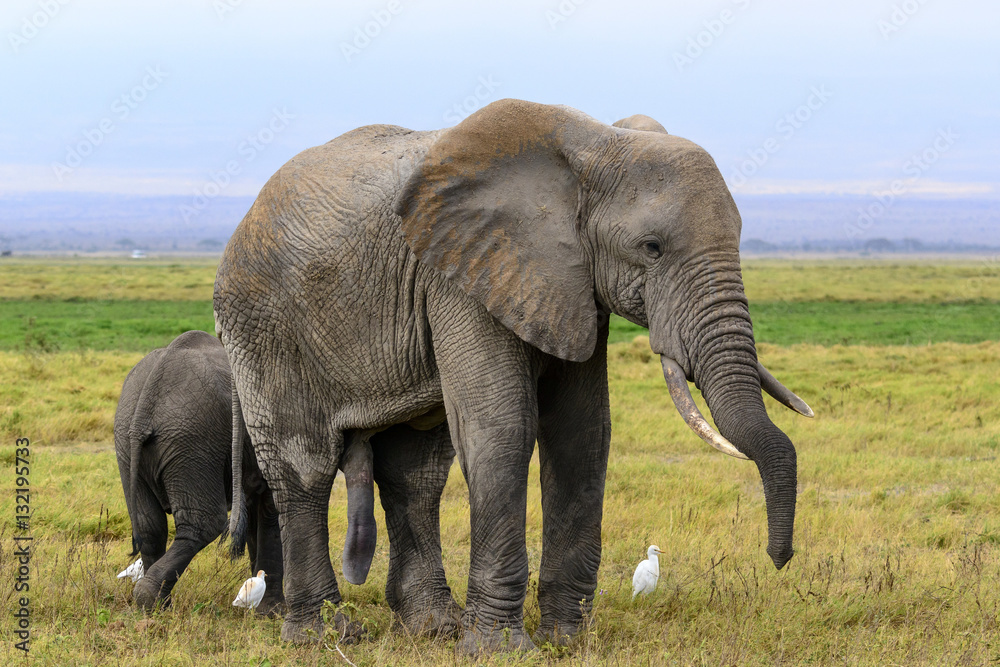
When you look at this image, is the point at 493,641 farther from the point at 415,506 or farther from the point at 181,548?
the point at 181,548

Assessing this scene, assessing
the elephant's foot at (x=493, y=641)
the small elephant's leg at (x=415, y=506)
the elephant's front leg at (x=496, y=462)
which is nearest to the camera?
the elephant's front leg at (x=496, y=462)

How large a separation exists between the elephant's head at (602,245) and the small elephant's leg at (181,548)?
2.54 metres

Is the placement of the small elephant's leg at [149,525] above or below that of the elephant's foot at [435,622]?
above

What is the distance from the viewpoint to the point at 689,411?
→ 4348 millimetres

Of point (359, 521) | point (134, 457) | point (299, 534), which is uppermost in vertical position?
point (134, 457)

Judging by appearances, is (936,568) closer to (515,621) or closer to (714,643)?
(714,643)

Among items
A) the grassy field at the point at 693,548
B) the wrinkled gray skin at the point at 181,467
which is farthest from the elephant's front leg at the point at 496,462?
the wrinkled gray skin at the point at 181,467

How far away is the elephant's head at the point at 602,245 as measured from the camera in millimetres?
4348

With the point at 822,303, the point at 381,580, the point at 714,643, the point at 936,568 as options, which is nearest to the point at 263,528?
the point at 381,580

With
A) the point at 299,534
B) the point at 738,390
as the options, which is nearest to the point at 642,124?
the point at 738,390

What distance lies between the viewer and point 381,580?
22.6ft

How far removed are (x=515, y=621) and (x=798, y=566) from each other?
106 inches

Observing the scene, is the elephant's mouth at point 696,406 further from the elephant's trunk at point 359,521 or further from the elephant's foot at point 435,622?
the elephant's foot at point 435,622

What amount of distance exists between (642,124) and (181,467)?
11.2 feet
